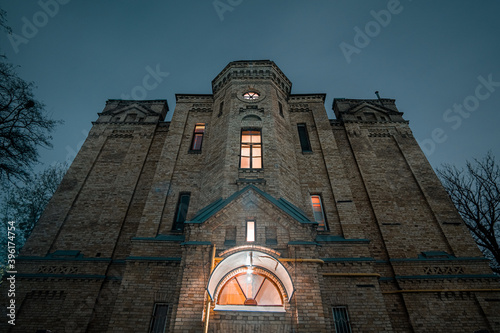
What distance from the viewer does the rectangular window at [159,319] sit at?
7.13 metres

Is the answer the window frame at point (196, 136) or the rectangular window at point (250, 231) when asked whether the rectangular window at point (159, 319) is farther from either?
the window frame at point (196, 136)

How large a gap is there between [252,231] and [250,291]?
161cm

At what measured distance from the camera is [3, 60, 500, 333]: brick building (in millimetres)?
6270

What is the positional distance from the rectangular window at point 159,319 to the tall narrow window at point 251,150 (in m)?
5.65

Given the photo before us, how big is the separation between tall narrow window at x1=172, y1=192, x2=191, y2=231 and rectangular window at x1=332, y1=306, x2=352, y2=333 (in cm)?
620

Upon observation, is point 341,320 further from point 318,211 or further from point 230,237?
point 230,237

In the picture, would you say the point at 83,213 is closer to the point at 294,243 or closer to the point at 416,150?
the point at 294,243

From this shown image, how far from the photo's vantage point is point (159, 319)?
7285 millimetres

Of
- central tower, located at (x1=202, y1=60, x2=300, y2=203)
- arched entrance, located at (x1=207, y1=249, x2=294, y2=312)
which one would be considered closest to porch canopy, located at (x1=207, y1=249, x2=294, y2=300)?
arched entrance, located at (x1=207, y1=249, x2=294, y2=312)

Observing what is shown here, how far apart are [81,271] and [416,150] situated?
17.0 metres

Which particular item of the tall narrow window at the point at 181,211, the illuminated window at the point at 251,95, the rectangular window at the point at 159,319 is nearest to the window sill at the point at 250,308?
the rectangular window at the point at 159,319

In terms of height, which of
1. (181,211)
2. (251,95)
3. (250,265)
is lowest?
(250,265)

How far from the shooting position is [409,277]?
8586mm

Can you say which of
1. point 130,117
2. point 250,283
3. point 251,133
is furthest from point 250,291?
point 130,117
